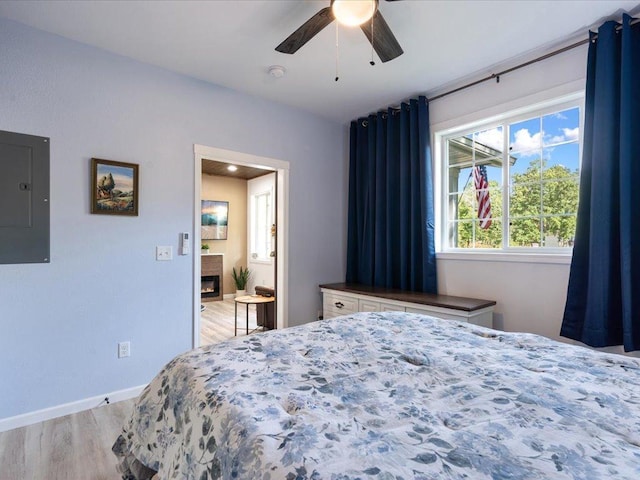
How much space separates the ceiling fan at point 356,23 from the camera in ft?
5.68

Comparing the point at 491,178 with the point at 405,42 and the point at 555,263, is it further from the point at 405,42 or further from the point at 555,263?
the point at 405,42

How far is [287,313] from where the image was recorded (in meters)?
3.64

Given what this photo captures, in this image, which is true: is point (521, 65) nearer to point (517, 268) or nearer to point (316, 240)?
point (517, 268)

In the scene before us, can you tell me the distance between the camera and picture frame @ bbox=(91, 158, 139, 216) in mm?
2469

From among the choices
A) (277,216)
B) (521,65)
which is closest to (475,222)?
(521,65)

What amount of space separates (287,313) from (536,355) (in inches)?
105

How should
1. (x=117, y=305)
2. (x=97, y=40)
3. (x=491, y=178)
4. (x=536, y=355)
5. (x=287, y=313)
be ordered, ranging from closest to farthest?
(x=536, y=355)
(x=97, y=40)
(x=117, y=305)
(x=491, y=178)
(x=287, y=313)

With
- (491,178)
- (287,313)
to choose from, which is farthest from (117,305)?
(491,178)

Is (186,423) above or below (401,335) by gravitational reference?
below

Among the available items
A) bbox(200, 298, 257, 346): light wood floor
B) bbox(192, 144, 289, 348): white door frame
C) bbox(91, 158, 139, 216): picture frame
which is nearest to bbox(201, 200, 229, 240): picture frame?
bbox(200, 298, 257, 346): light wood floor

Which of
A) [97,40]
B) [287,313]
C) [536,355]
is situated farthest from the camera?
[287,313]

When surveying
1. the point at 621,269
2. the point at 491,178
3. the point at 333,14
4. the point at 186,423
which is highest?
the point at 333,14

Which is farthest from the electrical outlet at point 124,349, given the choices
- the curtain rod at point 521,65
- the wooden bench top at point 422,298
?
the curtain rod at point 521,65

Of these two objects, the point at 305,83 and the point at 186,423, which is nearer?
the point at 186,423
